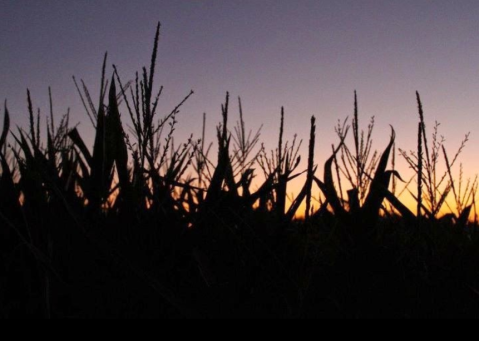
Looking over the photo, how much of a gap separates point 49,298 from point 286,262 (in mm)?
603

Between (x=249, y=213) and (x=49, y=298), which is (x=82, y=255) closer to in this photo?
(x=49, y=298)

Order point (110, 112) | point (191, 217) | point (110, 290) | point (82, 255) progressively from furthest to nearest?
1. point (110, 112)
2. point (191, 217)
3. point (82, 255)
4. point (110, 290)

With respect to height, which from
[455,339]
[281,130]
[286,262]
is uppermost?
[281,130]

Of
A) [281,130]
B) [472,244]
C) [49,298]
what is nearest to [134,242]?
[49,298]

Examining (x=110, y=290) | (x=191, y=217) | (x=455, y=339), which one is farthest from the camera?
(x=191, y=217)

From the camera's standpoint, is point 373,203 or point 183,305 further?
point 373,203

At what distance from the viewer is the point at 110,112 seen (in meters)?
1.52

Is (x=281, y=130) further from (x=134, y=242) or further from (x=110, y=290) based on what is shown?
(x=110, y=290)

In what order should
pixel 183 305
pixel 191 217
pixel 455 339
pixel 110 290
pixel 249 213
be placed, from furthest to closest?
1. pixel 249 213
2. pixel 191 217
3. pixel 110 290
4. pixel 183 305
5. pixel 455 339

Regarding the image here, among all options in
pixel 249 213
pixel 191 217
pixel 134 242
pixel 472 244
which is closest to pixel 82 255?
pixel 134 242

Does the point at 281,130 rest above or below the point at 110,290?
above

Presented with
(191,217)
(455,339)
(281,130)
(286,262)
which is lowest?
(455,339)

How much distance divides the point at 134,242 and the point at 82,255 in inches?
5.2

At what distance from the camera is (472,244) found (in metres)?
1.42
